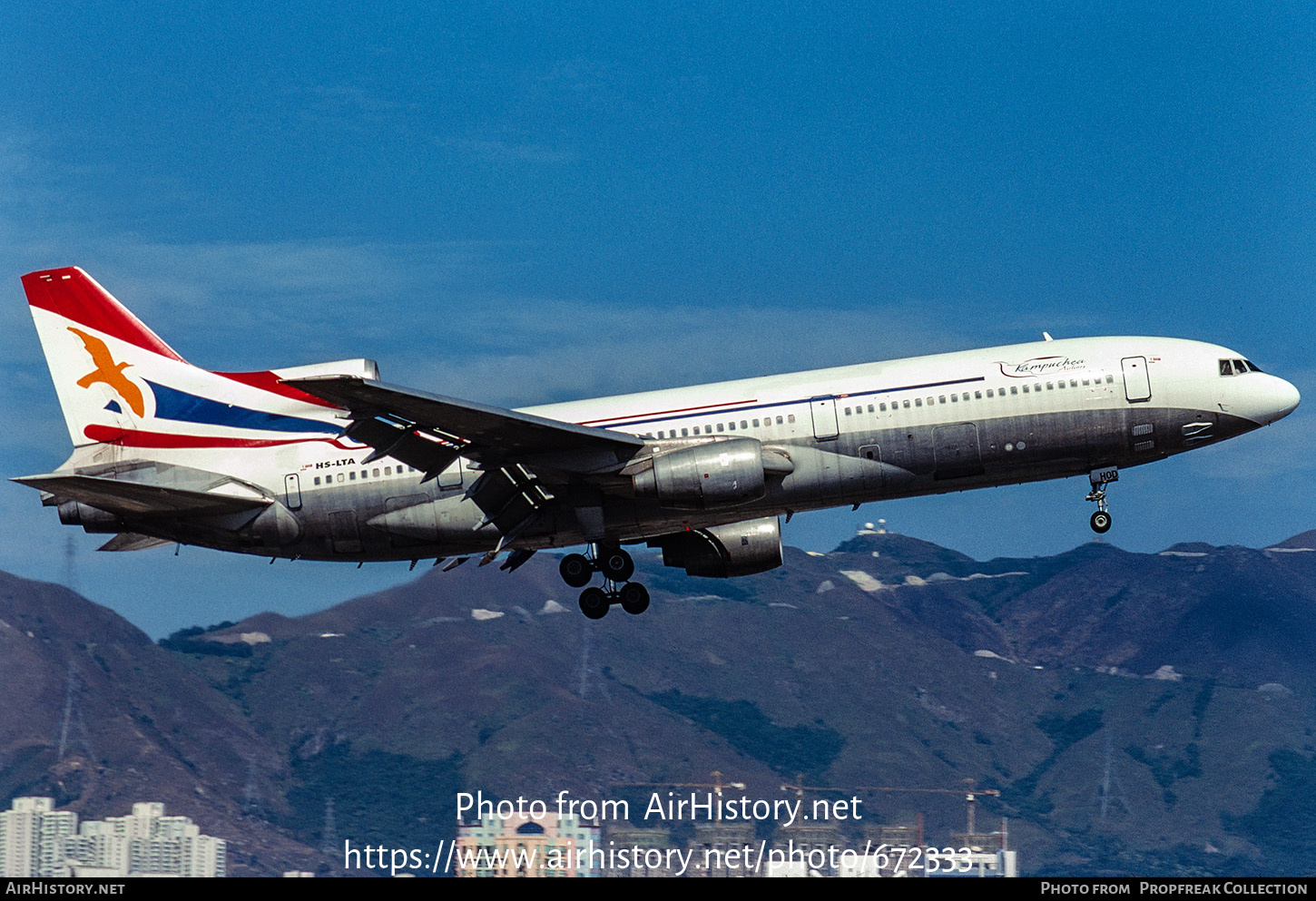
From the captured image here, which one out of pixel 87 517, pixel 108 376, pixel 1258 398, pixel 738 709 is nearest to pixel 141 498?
pixel 87 517

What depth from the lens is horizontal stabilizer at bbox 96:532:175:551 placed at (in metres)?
42.5

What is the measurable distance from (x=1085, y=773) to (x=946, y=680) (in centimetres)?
2161

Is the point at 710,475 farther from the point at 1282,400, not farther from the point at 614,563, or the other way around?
the point at 1282,400

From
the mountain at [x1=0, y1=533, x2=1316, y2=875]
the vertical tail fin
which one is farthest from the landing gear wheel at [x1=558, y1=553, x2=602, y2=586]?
the mountain at [x1=0, y1=533, x2=1316, y2=875]

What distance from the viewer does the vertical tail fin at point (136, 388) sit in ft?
139

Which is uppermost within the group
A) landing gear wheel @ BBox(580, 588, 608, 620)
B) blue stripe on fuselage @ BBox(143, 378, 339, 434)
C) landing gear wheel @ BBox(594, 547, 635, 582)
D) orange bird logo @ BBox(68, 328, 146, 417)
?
orange bird logo @ BBox(68, 328, 146, 417)

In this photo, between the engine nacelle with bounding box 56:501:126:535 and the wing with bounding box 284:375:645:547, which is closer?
the wing with bounding box 284:375:645:547

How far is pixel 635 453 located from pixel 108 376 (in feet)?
52.5

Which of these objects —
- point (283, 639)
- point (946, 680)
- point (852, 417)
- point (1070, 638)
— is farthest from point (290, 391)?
point (1070, 638)

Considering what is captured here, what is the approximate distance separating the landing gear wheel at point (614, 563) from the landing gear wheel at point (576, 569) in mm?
345

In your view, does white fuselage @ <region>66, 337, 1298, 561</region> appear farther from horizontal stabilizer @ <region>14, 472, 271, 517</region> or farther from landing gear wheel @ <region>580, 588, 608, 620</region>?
landing gear wheel @ <region>580, 588, 608, 620</region>

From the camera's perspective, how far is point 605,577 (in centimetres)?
4291

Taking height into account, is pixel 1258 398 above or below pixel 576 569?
above

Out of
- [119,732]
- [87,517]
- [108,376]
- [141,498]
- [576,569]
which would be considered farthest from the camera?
[119,732]
